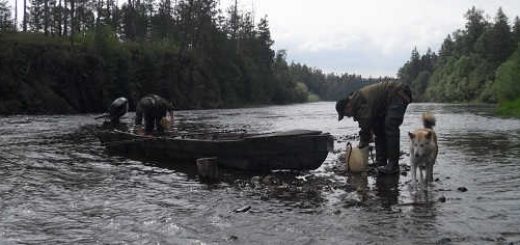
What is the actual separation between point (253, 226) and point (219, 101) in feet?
251

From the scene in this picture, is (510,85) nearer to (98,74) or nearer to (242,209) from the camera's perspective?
(98,74)

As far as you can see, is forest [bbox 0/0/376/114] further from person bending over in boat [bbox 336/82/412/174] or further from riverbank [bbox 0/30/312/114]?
person bending over in boat [bbox 336/82/412/174]

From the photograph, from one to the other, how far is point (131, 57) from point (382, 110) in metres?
60.2

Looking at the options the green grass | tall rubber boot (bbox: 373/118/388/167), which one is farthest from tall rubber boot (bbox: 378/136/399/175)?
the green grass

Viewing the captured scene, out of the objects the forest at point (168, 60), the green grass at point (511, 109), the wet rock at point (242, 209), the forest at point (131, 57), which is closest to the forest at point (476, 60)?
the forest at point (168, 60)

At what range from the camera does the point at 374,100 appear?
12031mm

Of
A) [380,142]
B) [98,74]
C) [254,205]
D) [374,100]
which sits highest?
[98,74]

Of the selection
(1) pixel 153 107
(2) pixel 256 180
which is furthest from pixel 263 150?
(1) pixel 153 107

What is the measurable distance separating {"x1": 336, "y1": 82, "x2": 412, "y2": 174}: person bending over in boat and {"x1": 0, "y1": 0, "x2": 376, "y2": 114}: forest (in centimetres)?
4169

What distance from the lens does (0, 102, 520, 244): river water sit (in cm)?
741

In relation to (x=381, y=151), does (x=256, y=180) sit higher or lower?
lower

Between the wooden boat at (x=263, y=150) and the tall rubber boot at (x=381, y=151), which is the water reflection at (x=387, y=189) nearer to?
the tall rubber boot at (x=381, y=151)

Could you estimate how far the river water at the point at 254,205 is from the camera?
292 inches

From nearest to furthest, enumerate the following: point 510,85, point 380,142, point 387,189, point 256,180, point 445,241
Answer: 1. point 445,241
2. point 387,189
3. point 256,180
4. point 380,142
5. point 510,85
